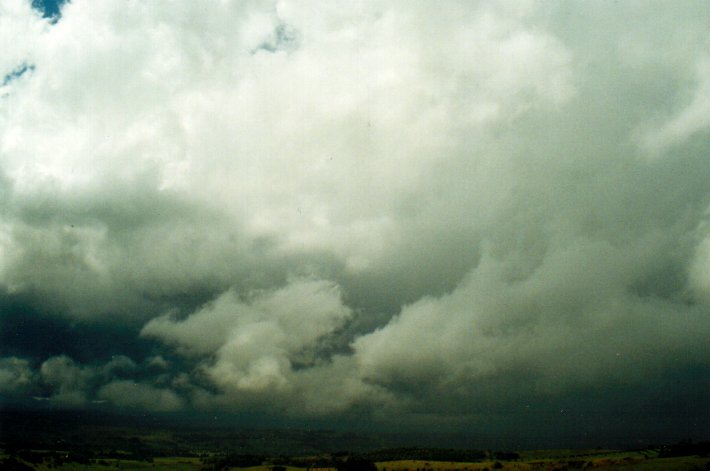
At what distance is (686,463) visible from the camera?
160750 millimetres

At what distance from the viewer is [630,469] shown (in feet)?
541

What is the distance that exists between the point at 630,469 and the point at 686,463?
17012mm
